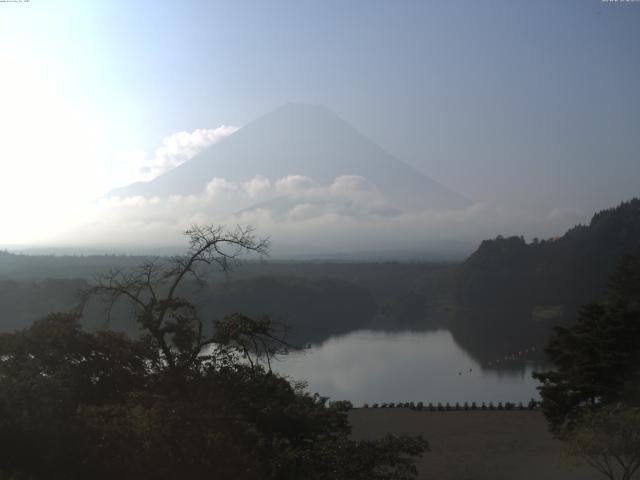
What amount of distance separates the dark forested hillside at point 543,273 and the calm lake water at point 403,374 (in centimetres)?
1417

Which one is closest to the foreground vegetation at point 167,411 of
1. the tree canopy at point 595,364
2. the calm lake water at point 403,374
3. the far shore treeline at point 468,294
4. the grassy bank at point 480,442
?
the grassy bank at point 480,442

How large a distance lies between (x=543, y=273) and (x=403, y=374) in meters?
33.6

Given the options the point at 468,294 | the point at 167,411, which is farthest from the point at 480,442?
the point at 468,294

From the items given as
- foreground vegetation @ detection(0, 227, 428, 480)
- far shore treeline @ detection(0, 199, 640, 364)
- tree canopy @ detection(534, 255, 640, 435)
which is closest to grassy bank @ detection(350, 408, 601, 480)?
tree canopy @ detection(534, 255, 640, 435)

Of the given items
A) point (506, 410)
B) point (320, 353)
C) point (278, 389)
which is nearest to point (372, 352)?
point (320, 353)

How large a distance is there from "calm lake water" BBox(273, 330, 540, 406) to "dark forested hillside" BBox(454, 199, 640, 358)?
1417cm

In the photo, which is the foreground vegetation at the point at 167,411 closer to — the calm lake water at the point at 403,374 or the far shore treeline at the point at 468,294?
the calm lake water at the point at 403,374

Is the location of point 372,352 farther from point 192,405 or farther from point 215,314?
point 192,405

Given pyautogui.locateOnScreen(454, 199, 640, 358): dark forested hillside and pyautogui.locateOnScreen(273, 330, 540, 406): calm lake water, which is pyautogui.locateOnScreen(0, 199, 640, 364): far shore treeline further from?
pyautogui.locateOnScreen(273, 330, 540, 406): calm lake water

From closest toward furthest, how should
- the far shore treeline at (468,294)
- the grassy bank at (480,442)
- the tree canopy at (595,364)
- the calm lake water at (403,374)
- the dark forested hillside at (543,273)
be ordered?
the grassy bank at (480,442), the tree canopy at (595,364), the calm lake water at (403,374), the far shore treeline at (468,294), the dark forested hillside at (543,273)

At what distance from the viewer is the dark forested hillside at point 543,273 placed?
47.6 meters

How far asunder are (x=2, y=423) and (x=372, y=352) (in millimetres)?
26086

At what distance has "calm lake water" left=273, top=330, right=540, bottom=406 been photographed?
20.1 m

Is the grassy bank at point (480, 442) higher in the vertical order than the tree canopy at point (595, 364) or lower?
lower
